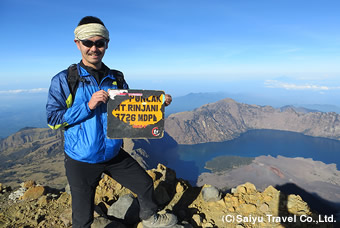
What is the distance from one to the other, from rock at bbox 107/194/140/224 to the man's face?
6917mm

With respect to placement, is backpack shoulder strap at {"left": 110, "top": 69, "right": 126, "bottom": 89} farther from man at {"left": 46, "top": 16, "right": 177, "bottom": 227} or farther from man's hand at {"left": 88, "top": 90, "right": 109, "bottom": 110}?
man's hand at {"left": 88, "top": 90, "right": 109, "bottom": 110}

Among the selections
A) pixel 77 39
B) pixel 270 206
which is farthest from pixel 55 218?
pixel 270 206

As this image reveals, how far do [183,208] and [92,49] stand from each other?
9.08 meters

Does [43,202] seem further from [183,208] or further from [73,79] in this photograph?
[73,79]

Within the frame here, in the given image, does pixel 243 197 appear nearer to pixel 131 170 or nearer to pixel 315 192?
pixel 131 170

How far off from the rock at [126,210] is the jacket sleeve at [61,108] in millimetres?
5993

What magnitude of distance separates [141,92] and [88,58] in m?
1.58

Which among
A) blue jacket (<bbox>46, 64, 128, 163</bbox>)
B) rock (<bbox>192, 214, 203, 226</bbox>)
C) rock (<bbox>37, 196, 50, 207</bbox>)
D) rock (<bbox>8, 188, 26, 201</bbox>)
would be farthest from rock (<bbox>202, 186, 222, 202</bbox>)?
rock (<bbox>8, 188, 26, 201</bbox>)

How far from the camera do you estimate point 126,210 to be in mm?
8852

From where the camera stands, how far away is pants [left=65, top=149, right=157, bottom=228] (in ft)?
16.6

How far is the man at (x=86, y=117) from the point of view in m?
4.50

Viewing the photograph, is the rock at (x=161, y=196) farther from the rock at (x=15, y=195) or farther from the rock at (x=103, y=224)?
the rock at (x=15, y=195)

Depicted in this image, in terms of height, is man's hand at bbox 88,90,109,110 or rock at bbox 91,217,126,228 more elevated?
man's hand at bbox 88,90,109,110

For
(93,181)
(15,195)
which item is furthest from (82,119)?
(15,195)
